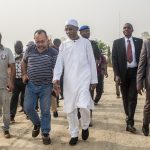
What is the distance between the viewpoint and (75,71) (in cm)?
828

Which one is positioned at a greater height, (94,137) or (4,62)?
(4,62)

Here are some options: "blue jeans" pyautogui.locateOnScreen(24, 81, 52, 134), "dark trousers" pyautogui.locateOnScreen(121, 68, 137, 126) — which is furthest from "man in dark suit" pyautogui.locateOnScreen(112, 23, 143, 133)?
"blue jeans" pyautogui.locateOnScreen(24, 81, 52, 134)

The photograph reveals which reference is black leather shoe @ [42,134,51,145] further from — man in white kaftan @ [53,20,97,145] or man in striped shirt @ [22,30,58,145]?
man in white kaftan @ [53,20,97,145]

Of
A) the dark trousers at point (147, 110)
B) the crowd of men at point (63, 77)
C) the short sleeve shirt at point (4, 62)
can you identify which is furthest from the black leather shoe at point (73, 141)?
the short sleeve shirt at point (4, 62)

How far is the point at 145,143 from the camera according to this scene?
8.35m

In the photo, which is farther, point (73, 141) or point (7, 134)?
point (7, 134)

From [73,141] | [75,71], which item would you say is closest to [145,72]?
[75,71]

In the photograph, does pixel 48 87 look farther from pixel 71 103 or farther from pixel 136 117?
pixel 136 117

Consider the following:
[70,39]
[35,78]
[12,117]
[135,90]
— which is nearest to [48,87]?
[35,78]

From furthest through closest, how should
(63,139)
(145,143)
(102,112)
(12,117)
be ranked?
(102,112)
(12,117)
(63,139)
(145,143)

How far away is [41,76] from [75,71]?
26.6 inches

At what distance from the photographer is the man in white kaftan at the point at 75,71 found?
828 centimetres

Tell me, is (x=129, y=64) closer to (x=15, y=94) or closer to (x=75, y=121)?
(x=75, y=121)

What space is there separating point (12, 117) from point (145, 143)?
3.82 meters
